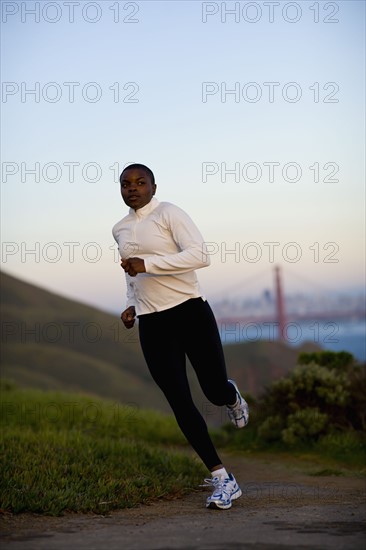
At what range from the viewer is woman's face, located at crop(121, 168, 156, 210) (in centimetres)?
544

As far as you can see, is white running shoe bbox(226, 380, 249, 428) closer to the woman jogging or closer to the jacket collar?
the woman jogging

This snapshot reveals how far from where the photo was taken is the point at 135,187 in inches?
214

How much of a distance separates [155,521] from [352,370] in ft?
17.3

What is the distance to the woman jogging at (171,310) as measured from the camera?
17.7 feet

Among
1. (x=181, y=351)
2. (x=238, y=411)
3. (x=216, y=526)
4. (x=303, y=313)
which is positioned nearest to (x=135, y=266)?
(x=181, y=351)

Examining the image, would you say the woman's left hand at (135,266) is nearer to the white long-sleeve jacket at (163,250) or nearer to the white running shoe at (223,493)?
the white long-sleeve jacket at (163,250)

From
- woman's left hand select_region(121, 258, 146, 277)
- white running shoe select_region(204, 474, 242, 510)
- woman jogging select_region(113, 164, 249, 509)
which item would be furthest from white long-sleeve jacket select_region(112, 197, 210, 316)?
white running shoe select_region(204, 474, 242, 510)

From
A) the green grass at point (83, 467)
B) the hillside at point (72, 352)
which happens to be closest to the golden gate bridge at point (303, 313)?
the hillside at point (72, 352)

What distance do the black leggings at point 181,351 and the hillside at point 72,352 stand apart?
1173 cm

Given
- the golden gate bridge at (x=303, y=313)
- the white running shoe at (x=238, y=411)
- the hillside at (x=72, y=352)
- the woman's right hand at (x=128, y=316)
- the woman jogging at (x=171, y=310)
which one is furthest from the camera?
the golden gate bridge at (x=303, y=313)

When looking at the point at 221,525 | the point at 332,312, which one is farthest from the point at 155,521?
the point at 332,312

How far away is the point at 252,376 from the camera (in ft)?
59.6

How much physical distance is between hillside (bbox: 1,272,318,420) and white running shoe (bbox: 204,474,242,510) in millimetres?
11686

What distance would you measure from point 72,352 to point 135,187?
554 inches
